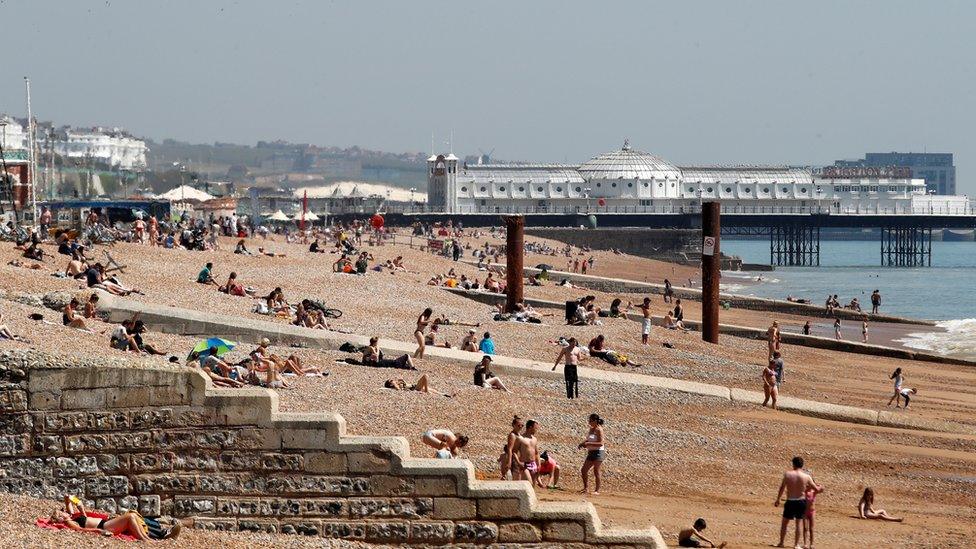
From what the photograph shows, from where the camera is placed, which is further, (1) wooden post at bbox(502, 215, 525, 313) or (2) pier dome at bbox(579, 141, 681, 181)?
(2) pier dome at bbox(579, 141, 681, 181)

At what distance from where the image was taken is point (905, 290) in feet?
250

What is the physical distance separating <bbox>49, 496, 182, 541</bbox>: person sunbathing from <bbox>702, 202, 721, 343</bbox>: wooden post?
71.5 feet

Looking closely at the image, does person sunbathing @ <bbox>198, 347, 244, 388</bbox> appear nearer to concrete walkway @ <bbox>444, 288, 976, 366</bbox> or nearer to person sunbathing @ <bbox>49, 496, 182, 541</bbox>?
person sunbathing @ <bbox>49, 496, 182, 541</bbox>

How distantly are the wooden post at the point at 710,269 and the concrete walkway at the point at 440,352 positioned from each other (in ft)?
26.6

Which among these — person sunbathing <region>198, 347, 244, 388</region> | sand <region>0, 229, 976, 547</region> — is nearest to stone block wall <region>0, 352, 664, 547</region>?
sand <region>0, 229, 976, 547</region>

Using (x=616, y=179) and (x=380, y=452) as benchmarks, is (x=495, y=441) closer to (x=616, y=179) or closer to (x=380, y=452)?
(x=380, y=452)

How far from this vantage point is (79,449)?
11375 millimetres

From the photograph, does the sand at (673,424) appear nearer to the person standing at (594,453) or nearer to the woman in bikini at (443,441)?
the person standing at (594,453)

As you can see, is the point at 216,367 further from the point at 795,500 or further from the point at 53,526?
the point at 795,500

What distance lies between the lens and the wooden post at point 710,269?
3166 centimetres

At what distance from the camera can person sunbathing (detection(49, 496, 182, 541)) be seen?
10.8 meters

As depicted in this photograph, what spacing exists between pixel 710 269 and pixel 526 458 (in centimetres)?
1815

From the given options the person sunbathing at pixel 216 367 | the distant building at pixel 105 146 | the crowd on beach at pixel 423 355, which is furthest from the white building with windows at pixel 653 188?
the person sunbathing at pixel 216 367

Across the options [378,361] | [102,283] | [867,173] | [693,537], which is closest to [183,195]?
[102,283]
